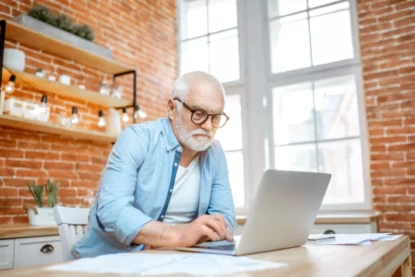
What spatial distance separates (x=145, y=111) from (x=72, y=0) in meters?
1.25

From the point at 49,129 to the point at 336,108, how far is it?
8.21 ft

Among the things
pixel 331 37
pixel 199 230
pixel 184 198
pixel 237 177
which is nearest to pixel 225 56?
pixel 331 37

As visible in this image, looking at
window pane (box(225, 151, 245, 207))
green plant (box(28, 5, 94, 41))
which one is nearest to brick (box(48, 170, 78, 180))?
green plant (box(28, 5, 94, 41))

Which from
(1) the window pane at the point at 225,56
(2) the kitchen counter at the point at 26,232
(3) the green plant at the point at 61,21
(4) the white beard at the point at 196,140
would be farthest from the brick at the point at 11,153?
(1) the window pane at the point at 225,56

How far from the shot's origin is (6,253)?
86.4 inches

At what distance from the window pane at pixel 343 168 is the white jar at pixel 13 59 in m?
2.62

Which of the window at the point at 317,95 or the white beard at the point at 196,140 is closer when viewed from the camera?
the white beard at the point at 196,140

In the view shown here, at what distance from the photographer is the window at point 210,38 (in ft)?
14.6

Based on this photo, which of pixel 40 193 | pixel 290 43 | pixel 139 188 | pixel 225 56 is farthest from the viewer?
pixel 225 56

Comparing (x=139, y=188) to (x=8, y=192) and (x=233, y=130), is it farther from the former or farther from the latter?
(x=233, y=130)

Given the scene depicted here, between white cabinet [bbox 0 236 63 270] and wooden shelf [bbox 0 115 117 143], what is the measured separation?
81 cm

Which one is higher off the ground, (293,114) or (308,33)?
(308,33)

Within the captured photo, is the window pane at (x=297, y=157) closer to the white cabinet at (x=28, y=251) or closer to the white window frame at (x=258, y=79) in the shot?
the white window frame at (x=258, y=79)

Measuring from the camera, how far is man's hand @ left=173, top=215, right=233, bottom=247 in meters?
1.15
